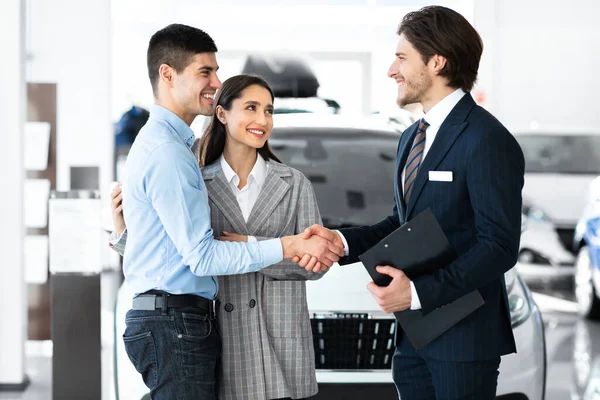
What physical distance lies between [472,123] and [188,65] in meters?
0.78

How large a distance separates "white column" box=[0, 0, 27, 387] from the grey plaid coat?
2882 millimetres

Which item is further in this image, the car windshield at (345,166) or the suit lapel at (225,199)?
the car windshield at (345,166)

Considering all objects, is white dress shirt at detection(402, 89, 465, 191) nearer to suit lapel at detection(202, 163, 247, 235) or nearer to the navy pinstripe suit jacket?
the navy pinstripe suit jacket

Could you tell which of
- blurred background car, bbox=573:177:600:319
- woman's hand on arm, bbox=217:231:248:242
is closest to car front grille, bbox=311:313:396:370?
woman's hand on arm, bbox=217:231:248:242

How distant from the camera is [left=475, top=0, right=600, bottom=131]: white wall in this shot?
12734 millimetres

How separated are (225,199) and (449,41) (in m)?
0.78

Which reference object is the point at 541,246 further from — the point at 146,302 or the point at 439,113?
the point at 146,302

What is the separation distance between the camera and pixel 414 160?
101 inches

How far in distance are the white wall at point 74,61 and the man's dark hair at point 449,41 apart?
4.43 meters

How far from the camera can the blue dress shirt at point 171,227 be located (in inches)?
93.7

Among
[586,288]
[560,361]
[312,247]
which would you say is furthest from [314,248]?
[586,288]

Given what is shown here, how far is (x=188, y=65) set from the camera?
2557 mm

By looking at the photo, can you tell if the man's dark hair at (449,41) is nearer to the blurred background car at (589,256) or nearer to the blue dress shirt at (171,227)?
the blue dress shirt at (171,227)

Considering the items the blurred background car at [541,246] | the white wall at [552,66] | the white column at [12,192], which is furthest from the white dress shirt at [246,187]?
the white wall at [552,66]
